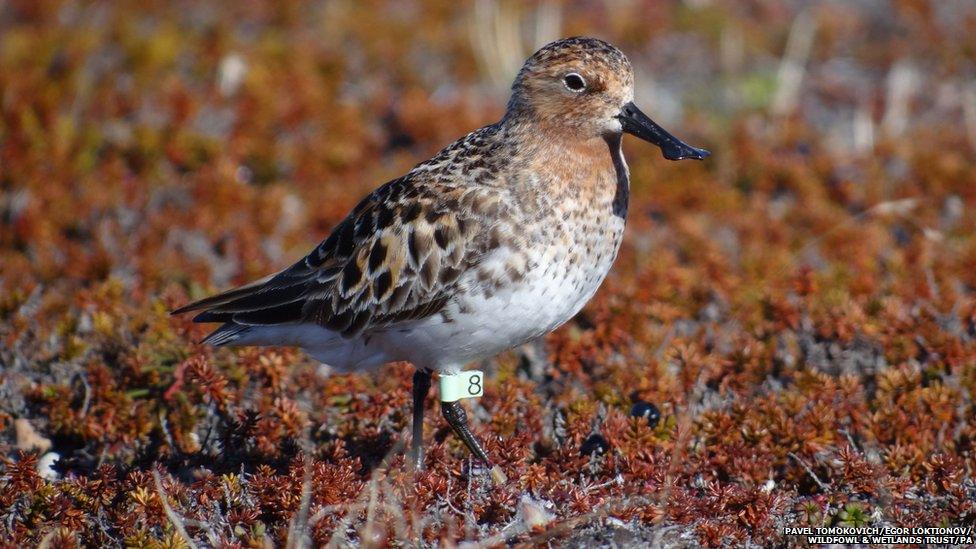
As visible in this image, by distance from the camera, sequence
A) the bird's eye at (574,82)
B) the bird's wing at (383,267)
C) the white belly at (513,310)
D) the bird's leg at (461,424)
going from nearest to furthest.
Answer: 1. the white belly at (513,310)
2. the bird's wing at (383,267)
3. the bird's eye at (574,82)
4. the bird's leg at (461,424)

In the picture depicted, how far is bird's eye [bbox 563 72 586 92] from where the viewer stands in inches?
201

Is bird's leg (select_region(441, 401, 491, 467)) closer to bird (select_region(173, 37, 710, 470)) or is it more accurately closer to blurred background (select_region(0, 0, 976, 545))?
bird (select_region(173, 37, 710, 470))

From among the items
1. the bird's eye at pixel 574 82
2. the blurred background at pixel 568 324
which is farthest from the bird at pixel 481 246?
the blurred background at pixel 568 324

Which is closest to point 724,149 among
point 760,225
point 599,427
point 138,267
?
point 760,225

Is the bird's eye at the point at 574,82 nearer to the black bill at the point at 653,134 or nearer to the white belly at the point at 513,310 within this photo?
the black bill at the point at 653,134

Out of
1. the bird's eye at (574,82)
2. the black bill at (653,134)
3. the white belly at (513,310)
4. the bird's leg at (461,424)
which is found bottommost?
the bird's leg at (461,424)

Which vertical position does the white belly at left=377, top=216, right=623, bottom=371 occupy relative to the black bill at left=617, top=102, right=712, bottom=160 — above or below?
Result: below

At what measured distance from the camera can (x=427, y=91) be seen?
33.3 feet

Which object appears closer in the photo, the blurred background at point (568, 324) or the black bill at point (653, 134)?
the black bill at point (653, 134)

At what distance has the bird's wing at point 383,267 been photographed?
496 centimetres

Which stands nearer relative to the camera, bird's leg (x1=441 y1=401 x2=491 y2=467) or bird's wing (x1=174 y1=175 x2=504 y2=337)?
bird's wing (x1=174 y1=175 x2=504 y2=337)

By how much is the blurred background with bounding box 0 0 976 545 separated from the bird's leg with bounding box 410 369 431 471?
12 centimetres

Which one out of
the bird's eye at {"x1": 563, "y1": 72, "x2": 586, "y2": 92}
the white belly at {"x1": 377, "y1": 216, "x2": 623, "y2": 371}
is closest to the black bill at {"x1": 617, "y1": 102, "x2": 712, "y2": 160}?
the bird's eye at {"x1": 563, "y1": 72, "x2": 586, "y2": 92}

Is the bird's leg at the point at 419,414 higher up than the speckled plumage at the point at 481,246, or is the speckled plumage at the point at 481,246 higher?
the speckled plumage at the point at 481,246
